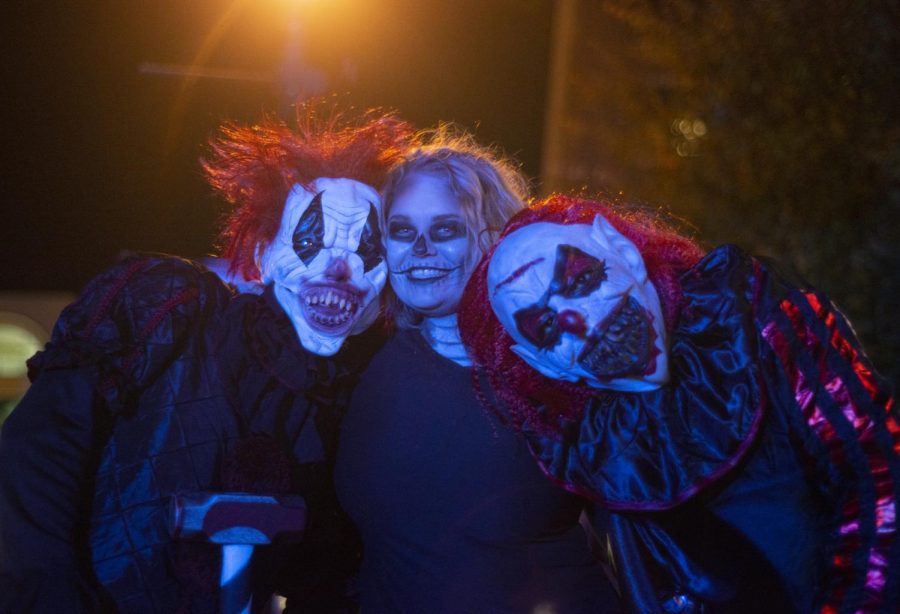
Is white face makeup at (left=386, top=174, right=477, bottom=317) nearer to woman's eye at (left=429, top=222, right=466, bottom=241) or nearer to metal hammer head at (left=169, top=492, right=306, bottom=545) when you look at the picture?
woman's eye at (left=429, top=222, right=466, bottom=241)

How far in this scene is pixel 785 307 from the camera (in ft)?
5.88

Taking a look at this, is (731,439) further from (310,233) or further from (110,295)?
(110,295)

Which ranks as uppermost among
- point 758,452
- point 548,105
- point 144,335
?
point 548,105

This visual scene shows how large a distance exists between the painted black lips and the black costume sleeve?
1.14 meters

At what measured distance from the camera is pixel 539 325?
186 cm

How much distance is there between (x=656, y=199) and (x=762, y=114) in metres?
0.73

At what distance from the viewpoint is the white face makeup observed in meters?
2.34

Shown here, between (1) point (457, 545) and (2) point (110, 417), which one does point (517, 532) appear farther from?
(2) point (110, 417)

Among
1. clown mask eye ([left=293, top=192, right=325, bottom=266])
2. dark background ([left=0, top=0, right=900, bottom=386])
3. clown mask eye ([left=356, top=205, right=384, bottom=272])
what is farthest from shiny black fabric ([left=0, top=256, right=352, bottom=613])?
dark background ([left=0, top=0, right=900, bottom=386])

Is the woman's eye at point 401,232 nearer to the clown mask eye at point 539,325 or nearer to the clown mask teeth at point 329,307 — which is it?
the clown mask teeth at point 329,307

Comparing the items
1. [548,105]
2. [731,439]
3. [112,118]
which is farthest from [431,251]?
[112,118]

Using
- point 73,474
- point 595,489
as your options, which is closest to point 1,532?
point 73,474

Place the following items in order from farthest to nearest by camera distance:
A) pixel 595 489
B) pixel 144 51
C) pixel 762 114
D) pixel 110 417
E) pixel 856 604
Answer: pixel 144 51 → pixel 762 114 → pixel 110 417 → pixel 595 489 → pixel 856 604

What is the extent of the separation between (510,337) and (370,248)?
0.67m
